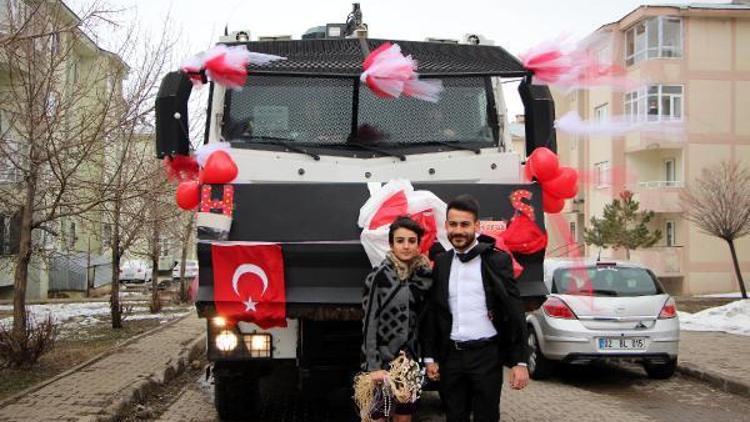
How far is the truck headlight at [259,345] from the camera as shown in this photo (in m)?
5.81

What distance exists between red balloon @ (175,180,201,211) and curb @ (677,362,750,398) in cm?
668

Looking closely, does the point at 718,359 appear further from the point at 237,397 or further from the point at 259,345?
the point at 259,345

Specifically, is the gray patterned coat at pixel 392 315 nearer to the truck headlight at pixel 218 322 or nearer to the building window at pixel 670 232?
the truck headlight at pixel 218 322

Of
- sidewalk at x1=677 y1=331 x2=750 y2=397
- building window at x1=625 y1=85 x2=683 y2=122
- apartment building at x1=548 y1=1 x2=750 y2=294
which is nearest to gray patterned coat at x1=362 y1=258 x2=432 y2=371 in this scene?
sidewalk at x1=677 y1=331 x2=750 y2=397

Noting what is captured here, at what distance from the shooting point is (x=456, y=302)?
4.59 m

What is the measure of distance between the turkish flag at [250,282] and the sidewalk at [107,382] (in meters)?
2.11

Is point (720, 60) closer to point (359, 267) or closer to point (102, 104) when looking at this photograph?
point (102, 104)

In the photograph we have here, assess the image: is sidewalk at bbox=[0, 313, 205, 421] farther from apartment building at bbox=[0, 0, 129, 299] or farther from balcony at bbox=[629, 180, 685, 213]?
balcony at bbox=[629, 180, 685, 213]

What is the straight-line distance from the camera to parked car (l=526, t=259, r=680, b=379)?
9.55m

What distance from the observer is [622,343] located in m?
9.54

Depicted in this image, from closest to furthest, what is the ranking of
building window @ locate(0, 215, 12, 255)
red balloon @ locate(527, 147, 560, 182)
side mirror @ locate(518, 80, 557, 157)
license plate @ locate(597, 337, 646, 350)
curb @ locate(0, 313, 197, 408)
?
red balloon @ locate(527, 147, 560, 182)
side mirror @ locate(518, 80, 557, 157)
curb @ locate(0, 313, 197, 408)
license plate @ locate(597, 337, 646, 350)
building window @ locate(0, 215, 12, 255)

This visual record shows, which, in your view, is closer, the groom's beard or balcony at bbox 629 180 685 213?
the groom's beard

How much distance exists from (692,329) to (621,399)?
8339 mm

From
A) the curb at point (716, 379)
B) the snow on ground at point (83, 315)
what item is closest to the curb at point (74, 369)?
the snow on ground at point (83, 315)
